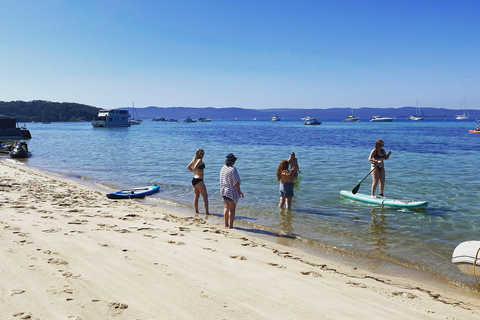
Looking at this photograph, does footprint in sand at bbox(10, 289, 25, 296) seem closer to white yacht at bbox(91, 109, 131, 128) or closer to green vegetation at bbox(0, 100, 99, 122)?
white yacht at bbox(91, 109, 131, 128)

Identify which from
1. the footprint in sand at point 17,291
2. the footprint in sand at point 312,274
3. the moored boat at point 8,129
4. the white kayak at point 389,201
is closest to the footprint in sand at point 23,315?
the footprint in sand at point 17,291

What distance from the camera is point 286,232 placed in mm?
8477

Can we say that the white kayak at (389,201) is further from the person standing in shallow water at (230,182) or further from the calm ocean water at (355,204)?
the person standing in shallow water at (230,182)

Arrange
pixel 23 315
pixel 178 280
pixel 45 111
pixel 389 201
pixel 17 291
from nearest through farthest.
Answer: pixel 23 315, pixel 17 291, pixel 178 280, pixel 389 201, pixel 45 111

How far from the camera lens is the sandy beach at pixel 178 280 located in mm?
3748

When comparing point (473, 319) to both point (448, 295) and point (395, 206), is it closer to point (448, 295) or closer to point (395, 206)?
point (448, 295)

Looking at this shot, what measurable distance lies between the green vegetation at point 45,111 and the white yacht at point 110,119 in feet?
330

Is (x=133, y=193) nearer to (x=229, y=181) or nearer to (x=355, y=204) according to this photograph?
(x=229, y=181)

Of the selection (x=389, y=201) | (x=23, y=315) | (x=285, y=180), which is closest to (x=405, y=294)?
(x=23, y=315)

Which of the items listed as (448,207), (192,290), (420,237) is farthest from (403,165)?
(192,290)

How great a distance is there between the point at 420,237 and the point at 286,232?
2.97 m

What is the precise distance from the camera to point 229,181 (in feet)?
25.7

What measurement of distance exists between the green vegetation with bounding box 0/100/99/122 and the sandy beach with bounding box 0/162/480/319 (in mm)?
192427

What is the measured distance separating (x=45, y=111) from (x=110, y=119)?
114 metres
